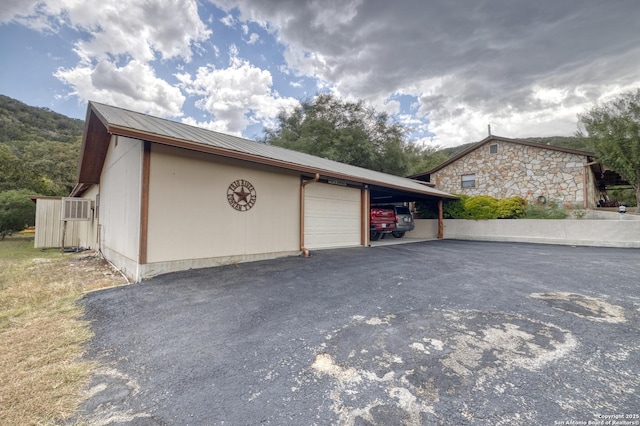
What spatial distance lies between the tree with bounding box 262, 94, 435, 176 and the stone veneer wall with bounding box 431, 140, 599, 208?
586 centimetres

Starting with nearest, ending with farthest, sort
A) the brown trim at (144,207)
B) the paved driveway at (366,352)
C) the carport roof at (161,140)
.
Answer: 1. the paved driveway at (366,352)
2. the carport roof at (161,140)
3. the brown trim at (144,207)

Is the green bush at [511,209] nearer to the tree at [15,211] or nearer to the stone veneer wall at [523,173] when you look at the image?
the stone veneer wall at [523,173]

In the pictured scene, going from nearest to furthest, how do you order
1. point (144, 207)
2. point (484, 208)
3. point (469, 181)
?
point (144, 207), point (484, 208), point (469, 181)

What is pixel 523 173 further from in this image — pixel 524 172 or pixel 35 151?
pixel 35 151

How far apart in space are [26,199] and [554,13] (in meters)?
23.7

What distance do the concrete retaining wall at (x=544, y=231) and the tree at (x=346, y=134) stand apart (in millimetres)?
8599

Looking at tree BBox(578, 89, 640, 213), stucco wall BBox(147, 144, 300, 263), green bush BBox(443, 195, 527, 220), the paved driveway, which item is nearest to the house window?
green bush BBox(443, 195, 527, 220)

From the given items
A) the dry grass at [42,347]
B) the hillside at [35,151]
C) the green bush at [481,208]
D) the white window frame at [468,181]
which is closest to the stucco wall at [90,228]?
the dry grass at [42,347]

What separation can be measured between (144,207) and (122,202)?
2.05 m

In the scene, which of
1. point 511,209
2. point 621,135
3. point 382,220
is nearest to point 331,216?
point 382,220

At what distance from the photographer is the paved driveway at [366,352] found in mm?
1639

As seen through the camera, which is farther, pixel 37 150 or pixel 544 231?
pixel 37 150

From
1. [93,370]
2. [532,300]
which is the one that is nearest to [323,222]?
[532,300]

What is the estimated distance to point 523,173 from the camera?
14609 millimetres
